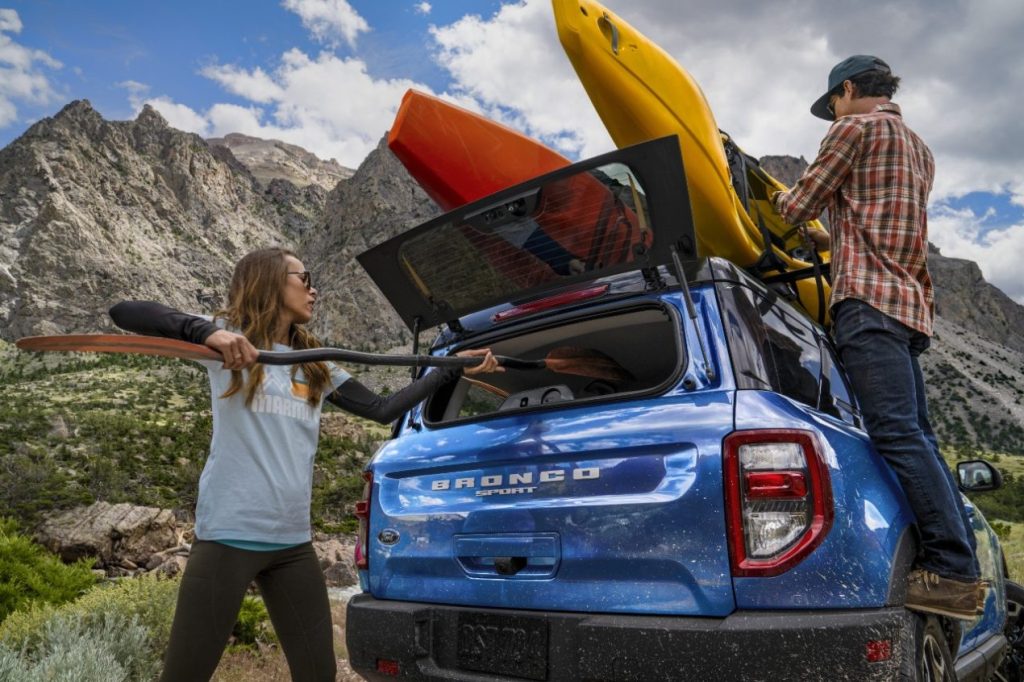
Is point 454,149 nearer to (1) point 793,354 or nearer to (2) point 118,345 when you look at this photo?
(1) point 793,354

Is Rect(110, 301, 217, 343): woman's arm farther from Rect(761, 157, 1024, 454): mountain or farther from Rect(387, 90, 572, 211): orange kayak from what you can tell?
Rect(761, 157, 1024, 454): mountain

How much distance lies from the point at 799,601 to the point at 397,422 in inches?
85.1

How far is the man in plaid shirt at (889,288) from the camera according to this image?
274 cm

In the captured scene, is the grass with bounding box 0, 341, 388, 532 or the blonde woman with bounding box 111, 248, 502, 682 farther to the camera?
the grass with bounding box 0, 341, 388, 532

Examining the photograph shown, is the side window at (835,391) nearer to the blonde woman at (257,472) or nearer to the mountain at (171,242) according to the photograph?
the blonde woman at (257,472)

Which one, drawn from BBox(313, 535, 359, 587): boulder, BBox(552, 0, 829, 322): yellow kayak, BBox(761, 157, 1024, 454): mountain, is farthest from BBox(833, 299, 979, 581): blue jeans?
BBox(761, 157, 1024, 454): mountain

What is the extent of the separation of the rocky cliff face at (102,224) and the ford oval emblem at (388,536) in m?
132

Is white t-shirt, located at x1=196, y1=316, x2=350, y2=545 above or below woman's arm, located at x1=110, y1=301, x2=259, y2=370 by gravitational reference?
below

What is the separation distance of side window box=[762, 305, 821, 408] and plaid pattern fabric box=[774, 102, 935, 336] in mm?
223

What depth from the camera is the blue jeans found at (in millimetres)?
2730

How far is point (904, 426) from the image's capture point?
2.84 metres

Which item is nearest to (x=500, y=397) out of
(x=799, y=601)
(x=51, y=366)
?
(x=799, y=601)

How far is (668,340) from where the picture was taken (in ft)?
12.7

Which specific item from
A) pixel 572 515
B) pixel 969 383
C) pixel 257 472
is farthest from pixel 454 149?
pixel 969 383
